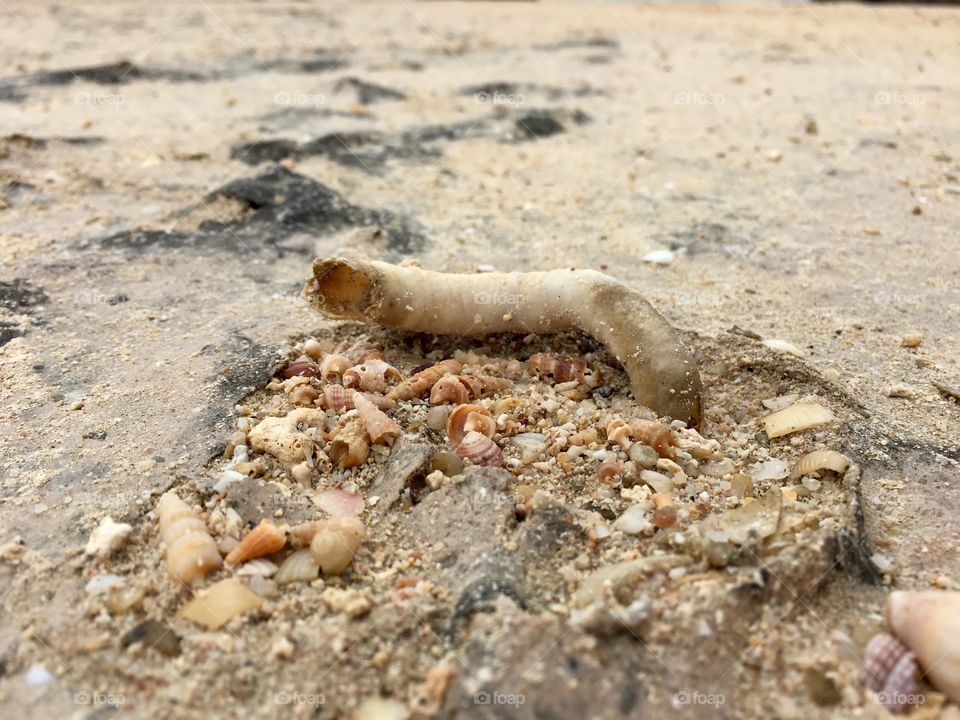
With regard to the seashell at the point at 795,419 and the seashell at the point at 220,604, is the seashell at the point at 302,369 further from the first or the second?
the seashell at the point at 795,419

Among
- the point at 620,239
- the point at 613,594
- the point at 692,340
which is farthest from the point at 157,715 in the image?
the point at 620,239

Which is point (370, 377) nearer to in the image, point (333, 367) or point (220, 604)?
point (333, 367)

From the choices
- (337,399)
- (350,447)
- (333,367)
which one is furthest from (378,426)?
(333,367)

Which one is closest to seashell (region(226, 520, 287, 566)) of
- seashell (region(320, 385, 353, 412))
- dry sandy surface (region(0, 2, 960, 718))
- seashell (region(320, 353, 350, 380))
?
dry sandy surface (region(0, 2, 960, 718))

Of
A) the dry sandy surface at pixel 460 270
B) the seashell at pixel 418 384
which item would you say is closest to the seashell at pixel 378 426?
the seashell at pixel 418 384

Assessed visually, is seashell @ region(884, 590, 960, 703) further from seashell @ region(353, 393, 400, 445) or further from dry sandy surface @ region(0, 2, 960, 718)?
seashell @ region(353, 393, 400, 445)

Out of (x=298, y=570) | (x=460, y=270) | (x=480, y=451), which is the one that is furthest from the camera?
(x=460, y=270)

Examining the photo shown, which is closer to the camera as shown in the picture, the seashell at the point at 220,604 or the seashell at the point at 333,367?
the seashell at the point at 220,604
